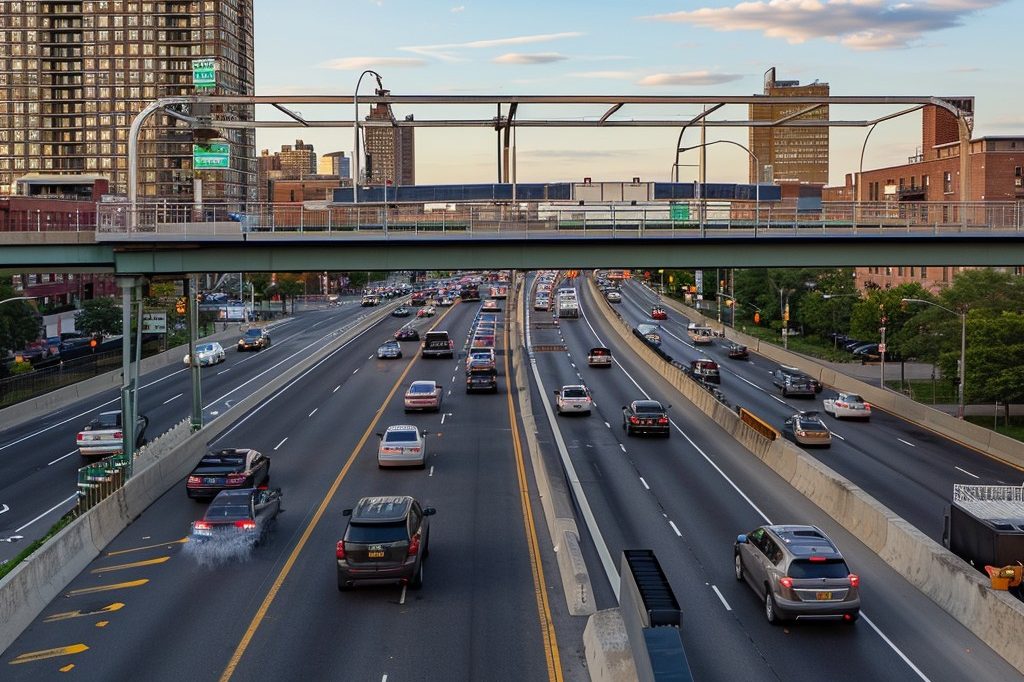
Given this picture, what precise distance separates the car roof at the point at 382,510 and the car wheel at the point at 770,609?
749 cm

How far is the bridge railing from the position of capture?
32.8 m

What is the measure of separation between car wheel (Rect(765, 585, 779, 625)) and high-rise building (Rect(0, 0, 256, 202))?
16114cm

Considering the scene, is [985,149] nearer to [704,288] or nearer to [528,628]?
[704,288]

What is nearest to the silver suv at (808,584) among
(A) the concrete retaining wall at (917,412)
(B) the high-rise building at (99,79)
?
(A) the concrete retaining wall at (917,412)

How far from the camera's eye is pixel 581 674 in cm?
1727

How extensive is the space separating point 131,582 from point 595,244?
57.7ft

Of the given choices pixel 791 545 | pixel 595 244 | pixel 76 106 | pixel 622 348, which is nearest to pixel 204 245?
pixel 595 244

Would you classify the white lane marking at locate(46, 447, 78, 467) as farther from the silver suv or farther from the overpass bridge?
the silver suv

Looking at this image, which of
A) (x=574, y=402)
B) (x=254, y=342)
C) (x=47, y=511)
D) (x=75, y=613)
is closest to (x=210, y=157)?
(x=47, y=511)

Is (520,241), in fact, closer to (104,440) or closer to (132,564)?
(132,564)

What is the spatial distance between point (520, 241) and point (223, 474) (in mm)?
11462

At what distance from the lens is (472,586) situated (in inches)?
882

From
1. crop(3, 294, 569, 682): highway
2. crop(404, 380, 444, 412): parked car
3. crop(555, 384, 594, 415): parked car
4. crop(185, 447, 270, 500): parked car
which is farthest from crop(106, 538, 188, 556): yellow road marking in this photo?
crop(555, 384, 594, 415): parked car

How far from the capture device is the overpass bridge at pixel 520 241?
33.1 metres
